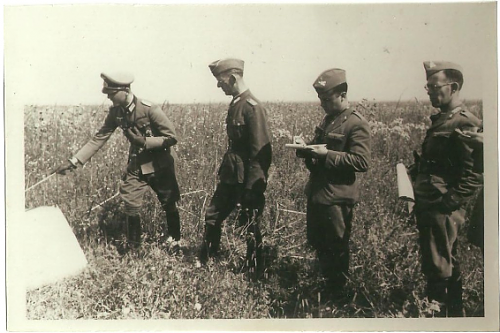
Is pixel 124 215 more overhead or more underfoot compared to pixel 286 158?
more underfoot

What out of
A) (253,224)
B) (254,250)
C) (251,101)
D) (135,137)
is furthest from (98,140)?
(254,250)

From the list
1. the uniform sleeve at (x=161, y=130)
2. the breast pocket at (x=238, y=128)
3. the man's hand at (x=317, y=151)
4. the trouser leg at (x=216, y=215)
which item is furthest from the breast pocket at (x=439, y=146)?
the uniform sleeve at (x=161, y=130)

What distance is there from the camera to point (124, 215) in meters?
5.04

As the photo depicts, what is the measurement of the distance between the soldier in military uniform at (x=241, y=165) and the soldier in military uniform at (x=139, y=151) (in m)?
0.34

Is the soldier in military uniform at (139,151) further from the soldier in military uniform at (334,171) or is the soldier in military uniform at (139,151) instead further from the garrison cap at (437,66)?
the garrison cap at (437,66)

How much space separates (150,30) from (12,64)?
123 cm

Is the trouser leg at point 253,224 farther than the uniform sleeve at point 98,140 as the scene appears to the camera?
No

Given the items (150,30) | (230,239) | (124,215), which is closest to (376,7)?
(150,30)

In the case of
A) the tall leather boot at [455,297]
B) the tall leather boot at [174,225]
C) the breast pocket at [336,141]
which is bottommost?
the tall leather boot at [455,297]

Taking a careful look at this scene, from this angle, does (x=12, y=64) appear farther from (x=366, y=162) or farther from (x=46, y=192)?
(x=366, y=162)

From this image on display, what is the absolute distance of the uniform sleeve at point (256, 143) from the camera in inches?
191

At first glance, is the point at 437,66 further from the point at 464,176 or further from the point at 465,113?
the point at 464,176

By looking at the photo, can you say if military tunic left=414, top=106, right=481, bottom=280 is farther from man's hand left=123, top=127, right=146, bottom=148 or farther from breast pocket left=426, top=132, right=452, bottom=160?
man's hand left=123, top=127, right=146, bottom=148

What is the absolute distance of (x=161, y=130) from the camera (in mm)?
4961
